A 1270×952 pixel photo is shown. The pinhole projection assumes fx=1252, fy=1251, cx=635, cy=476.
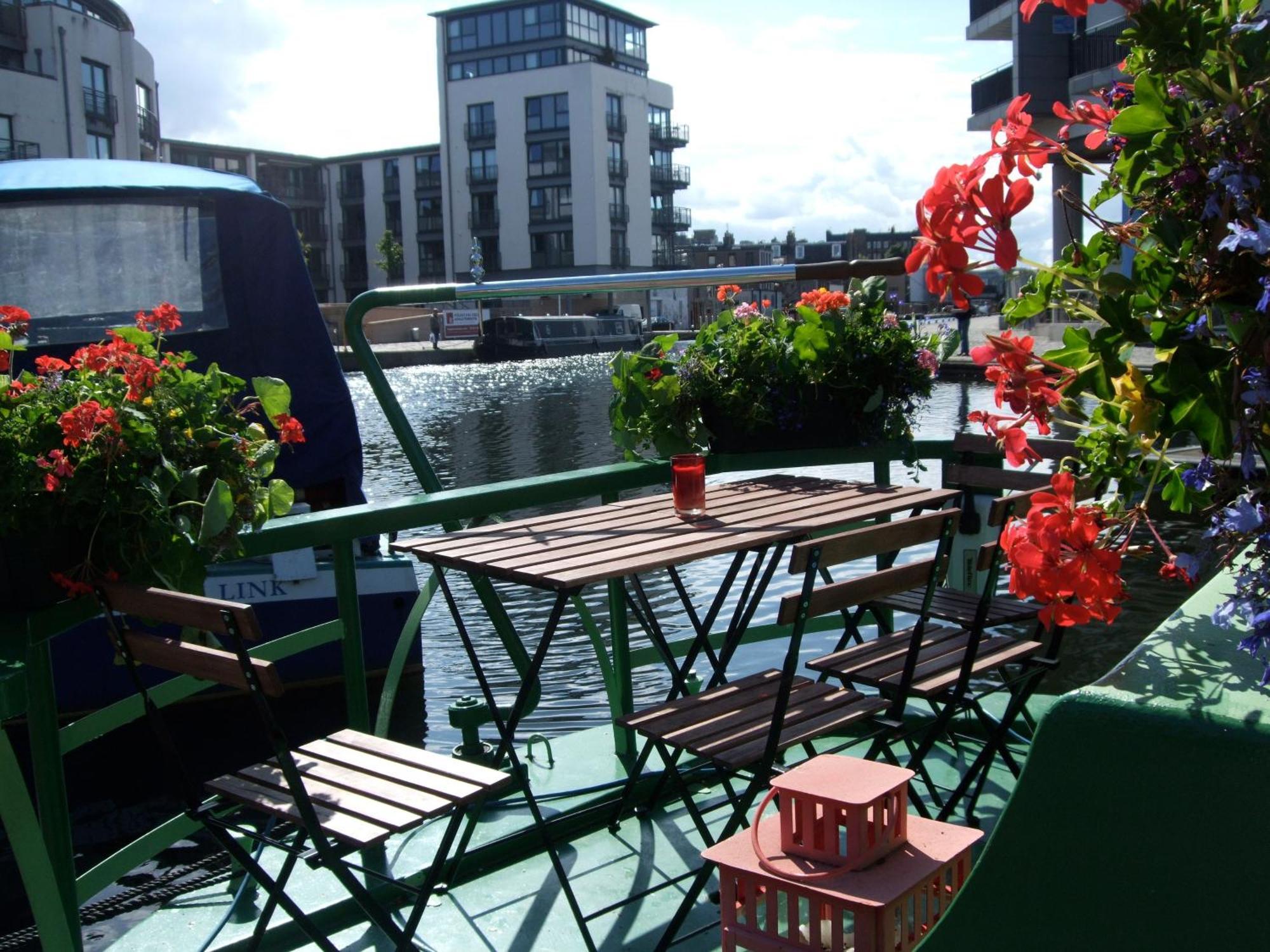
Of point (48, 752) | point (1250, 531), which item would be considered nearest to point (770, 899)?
point (1250, 531)

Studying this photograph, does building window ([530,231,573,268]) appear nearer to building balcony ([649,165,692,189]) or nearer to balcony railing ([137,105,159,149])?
building balcony ([649,165,692,189])

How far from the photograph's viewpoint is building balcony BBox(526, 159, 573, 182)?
221 ft

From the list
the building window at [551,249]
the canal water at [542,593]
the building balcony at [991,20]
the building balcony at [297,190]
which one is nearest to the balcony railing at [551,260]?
the building window at [551,249]

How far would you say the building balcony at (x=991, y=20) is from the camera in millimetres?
32469

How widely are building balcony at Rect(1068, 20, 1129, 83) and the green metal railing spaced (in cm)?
2503

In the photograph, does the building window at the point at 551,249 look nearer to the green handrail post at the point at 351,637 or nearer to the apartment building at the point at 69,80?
the apartment building at the point at 69,80

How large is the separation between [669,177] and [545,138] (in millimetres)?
9253

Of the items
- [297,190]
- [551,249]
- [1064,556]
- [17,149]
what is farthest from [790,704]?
[297,190]

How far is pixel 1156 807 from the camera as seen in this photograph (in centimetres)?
118

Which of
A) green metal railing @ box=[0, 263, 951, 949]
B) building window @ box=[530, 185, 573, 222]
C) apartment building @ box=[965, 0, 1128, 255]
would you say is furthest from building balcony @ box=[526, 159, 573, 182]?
green metal railing @ box=[0, 263, 951, 949]

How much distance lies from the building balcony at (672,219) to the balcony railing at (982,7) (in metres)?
38.9

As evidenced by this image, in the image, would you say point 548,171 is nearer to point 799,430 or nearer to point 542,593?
point 542,593

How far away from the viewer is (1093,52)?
28422 millimetres

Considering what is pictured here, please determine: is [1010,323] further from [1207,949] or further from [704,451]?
[704,451]
